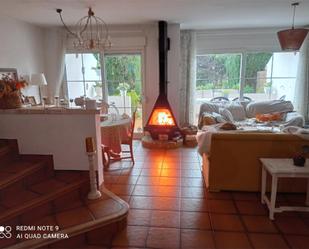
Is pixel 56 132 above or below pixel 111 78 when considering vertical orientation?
below

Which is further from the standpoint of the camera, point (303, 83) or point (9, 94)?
point (303, 83)

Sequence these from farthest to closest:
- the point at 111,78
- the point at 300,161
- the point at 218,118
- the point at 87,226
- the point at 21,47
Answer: the point at 111,78
the point at 218,118
the point at 21,47
the point at 300,161
the point at 87,226

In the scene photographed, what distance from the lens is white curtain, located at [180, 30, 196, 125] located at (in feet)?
17.9

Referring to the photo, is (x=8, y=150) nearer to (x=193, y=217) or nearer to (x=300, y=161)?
(x=193, y=217)

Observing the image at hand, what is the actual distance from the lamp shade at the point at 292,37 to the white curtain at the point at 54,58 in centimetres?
426

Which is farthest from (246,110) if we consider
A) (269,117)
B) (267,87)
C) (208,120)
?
(208,120)

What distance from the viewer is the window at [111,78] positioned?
538 cm

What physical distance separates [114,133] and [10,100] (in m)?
1.37

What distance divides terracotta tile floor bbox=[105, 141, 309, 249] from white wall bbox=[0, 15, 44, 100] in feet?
8.76

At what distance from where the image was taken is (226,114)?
497 cm

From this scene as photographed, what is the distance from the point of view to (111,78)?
217 inches

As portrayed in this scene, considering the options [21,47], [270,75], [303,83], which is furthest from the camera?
[270,75]

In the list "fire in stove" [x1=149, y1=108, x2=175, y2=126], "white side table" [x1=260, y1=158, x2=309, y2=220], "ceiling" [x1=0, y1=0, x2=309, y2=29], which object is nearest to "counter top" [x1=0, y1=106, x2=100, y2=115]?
"ceiling" [x1=0, y1=0, x2=309, y2=29]

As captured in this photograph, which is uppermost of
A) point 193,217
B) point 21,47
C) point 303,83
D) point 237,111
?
point 21,47
